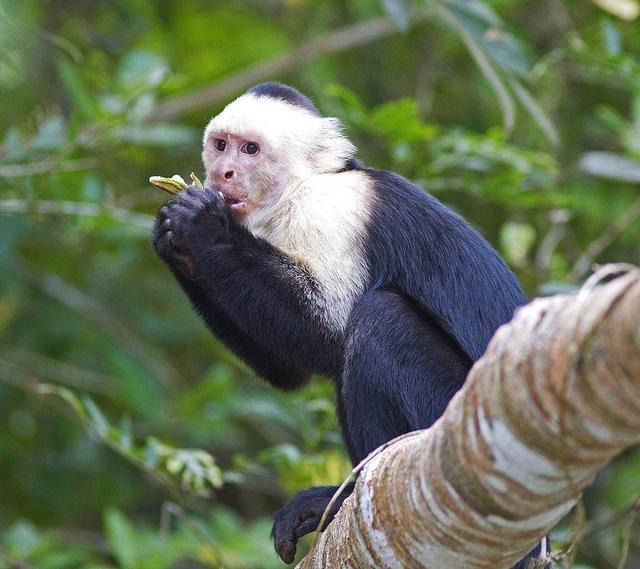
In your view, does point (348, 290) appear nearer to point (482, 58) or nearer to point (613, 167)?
point (482, 58)

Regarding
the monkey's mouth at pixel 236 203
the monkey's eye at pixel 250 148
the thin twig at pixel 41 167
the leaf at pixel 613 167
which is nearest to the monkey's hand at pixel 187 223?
the monkey's mouth at pixel 236 203

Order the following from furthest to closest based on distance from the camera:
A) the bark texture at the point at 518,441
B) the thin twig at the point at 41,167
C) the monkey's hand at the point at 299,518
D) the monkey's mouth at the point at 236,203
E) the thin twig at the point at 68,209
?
1. the thin twig at the point at 68,209
2. the thin twig at the point at 41,167
3. the monkey's mouth at the point at 236,203
4. the monkey's hand at the point at 299,518
5. the bark texture at the point at 518,441

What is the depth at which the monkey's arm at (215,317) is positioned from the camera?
4.11 m

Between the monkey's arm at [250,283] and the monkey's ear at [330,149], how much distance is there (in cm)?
74

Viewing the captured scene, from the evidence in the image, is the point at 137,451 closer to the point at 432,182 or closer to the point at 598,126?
the point at 432,182

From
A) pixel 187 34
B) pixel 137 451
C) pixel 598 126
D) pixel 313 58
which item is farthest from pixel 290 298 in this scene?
pixel 187 34

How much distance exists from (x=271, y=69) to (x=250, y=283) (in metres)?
3.65

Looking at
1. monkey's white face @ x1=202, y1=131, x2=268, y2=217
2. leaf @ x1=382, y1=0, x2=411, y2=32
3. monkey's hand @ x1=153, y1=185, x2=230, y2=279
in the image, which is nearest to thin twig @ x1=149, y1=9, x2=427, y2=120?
leaf @ x1=382, y1=0, x2=411, y2=32

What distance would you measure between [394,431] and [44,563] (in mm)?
2683

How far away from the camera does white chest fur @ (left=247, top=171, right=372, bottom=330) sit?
13.3ft

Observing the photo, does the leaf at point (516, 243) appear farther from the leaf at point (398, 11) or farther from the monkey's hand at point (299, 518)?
the monkey's hand at point (299, 518)

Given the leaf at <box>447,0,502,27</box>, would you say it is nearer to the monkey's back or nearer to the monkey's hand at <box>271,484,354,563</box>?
the monkey's back

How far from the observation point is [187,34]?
8477mm

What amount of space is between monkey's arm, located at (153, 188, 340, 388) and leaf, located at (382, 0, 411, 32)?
Result: 4.45 feet
